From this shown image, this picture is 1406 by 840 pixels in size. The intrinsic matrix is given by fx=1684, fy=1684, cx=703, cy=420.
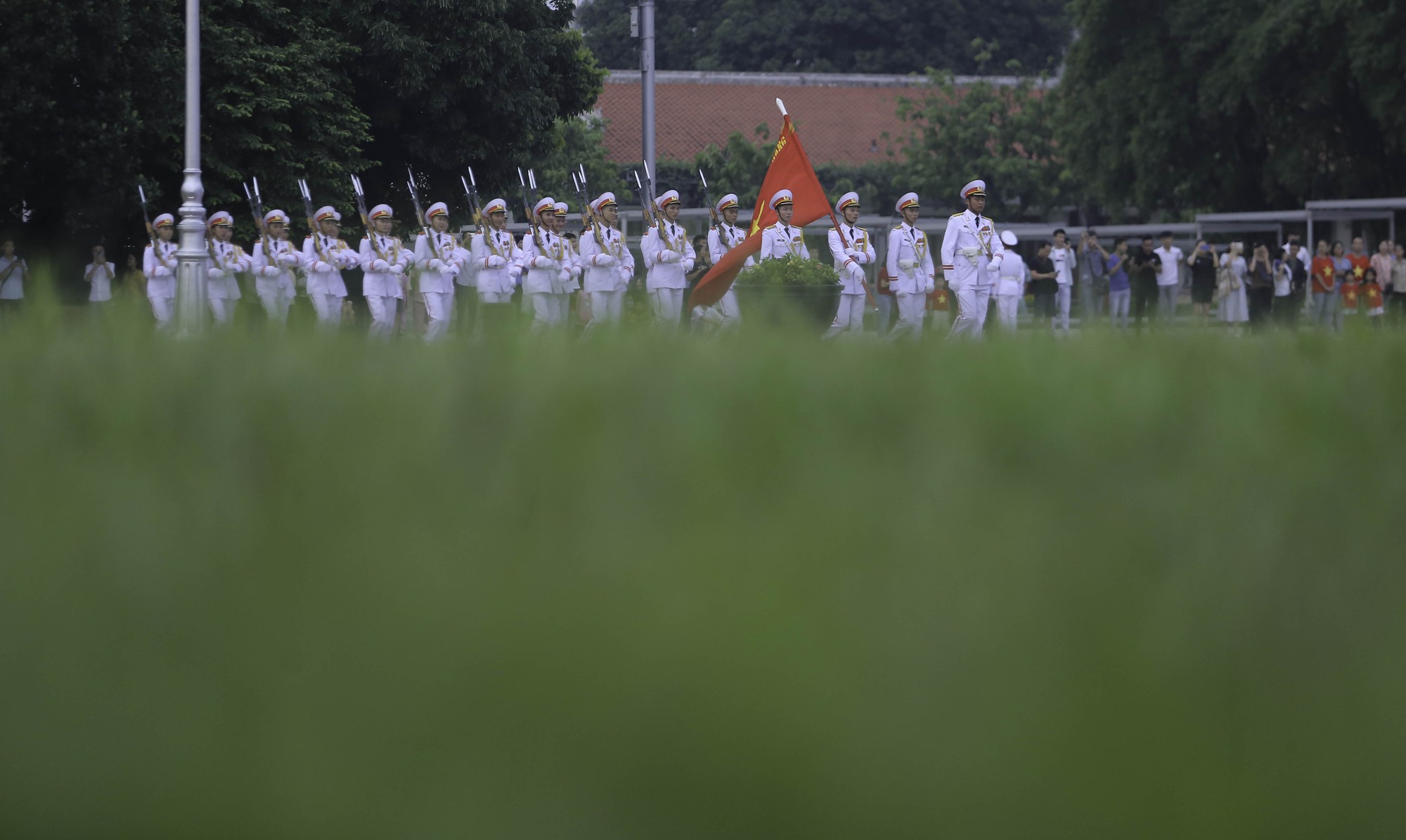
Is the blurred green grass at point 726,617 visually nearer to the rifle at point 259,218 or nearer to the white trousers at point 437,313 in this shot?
the white trousers at point 437,313

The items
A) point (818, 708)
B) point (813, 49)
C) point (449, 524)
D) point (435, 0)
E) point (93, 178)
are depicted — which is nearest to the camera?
point (818, 708)

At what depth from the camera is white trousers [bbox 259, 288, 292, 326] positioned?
8.54 feet

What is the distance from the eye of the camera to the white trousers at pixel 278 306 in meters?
2.60

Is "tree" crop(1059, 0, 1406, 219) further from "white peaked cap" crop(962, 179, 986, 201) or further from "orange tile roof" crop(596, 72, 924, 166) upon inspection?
"orange tile roof" crop(596, 72, 924, 166)

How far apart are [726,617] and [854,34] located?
2379 inches

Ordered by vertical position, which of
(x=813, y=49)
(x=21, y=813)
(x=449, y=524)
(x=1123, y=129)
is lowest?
(x=21, y=813)

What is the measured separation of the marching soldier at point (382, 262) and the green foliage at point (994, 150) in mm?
26925

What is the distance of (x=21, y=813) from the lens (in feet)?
5.58

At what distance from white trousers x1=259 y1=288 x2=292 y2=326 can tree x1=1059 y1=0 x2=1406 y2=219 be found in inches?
1111

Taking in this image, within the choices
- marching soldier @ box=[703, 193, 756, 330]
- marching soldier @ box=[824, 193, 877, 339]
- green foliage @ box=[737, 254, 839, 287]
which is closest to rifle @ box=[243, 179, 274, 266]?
marching soldier @ box=[703, 193, 756, 330]

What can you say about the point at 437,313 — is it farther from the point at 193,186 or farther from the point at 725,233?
the point at 193,186

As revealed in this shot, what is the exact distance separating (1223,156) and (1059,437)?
111 ft

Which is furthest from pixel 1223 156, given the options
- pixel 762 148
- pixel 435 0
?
pixel 435 0

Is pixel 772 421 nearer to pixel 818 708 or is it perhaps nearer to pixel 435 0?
pixel 818 708
